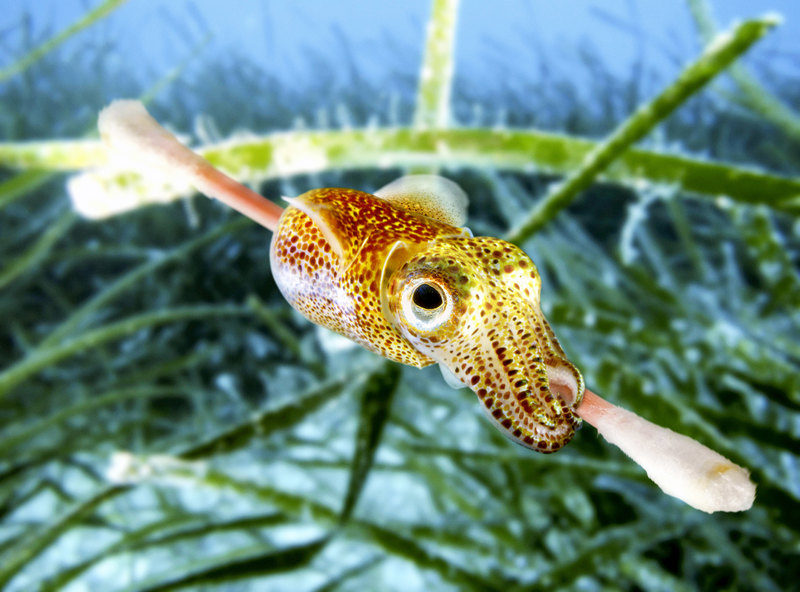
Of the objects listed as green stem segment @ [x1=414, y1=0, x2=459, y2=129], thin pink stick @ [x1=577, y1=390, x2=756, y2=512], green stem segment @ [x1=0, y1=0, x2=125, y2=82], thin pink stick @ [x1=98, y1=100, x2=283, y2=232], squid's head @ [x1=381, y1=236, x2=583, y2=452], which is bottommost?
thin pink stick @ [x1=577, y1=390, x2=756, y2=512]

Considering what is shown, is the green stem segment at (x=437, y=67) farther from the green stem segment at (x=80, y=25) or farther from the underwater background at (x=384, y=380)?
the green stem segment at (x=80, y=25)

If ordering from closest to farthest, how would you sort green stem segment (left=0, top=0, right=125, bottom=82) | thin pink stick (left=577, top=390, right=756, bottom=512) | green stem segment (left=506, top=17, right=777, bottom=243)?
thin pink stick (left=577, top=390, right=756, bottom=512) → green stem segment (left=506, top=17, right=777, bottom=243) → green stem segment (left=0, top=0, right=125, bottom=82)

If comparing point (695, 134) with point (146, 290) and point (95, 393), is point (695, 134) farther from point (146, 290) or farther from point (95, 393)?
point (95, 393)

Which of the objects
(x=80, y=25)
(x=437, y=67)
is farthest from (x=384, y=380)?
(x=80, y=25)

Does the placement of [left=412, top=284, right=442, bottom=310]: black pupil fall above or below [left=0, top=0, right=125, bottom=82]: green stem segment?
below

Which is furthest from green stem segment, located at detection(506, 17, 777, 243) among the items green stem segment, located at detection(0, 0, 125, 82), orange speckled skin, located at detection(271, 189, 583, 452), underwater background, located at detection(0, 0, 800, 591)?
green stem segment, located at detection(0, 0, 125, 82)

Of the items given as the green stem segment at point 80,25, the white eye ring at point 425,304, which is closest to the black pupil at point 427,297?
the white eye ring at point 425,304

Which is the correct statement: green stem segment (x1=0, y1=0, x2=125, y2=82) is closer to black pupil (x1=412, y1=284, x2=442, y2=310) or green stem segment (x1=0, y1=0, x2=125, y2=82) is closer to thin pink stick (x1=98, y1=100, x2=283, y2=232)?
thin pink stick (x1=98, y1=100, x2=283, y2=232)

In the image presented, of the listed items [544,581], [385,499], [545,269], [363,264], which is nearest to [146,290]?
[385,499]
